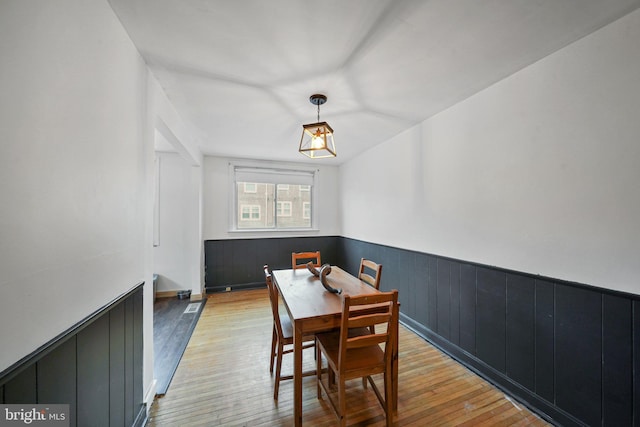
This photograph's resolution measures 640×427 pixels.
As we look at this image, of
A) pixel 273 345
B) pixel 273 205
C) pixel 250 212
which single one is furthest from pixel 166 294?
pixel 273 345

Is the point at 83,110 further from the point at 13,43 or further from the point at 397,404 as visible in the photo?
the point at 397,404

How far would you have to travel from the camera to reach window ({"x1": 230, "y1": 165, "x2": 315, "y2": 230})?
468 centimetres

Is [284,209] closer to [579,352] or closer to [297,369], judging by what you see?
[297,369]

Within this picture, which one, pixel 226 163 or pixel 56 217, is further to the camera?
pixel 226 163

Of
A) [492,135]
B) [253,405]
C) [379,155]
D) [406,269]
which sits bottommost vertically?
[253,405]

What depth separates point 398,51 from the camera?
1.67 metres

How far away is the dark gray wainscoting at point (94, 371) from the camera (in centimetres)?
81

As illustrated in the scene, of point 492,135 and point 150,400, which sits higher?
point 492,135

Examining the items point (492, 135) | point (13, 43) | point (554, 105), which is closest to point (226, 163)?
point (13, 43)

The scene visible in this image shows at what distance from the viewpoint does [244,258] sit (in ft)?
15.2

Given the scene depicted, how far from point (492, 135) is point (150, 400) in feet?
11.7

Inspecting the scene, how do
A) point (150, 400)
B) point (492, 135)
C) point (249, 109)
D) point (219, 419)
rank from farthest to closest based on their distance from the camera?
point (249, 109) < point (492, 135) < point (150, 400) < point (219, 419)

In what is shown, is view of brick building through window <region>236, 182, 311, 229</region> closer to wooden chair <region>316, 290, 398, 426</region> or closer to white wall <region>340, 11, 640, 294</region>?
white wall <region>340, 11, 640, 294</region>

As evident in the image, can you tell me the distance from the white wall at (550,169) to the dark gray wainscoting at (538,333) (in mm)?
148
